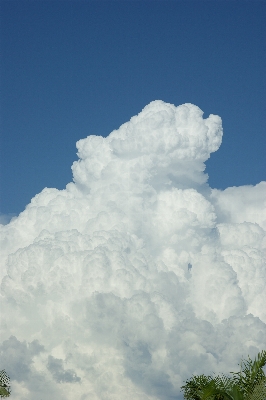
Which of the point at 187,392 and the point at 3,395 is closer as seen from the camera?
the point at 187,392

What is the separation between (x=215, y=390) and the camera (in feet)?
82.6

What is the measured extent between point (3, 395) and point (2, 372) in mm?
4221

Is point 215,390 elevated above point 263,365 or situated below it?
below

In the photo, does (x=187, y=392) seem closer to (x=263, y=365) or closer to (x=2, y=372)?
(x=263, y=365)

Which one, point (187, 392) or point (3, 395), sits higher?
point (187, 392)

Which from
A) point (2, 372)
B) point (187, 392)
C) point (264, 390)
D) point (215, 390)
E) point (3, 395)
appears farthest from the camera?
point (2, 372)

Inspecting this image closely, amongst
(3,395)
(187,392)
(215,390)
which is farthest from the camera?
(3,395)

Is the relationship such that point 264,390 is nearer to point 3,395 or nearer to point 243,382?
point 243,382

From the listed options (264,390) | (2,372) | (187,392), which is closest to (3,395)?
(2,372)

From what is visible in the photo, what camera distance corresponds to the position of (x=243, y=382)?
26219mm

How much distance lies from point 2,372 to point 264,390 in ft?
74.1

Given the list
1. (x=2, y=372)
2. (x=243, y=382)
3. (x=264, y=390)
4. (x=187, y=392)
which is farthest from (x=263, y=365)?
(x=2, y=372)

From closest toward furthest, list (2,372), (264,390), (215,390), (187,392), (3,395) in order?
(264,390) < (215,390) < (187,392) < (3,395) < (2,372)

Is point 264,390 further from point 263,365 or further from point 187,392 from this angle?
point 187,392
